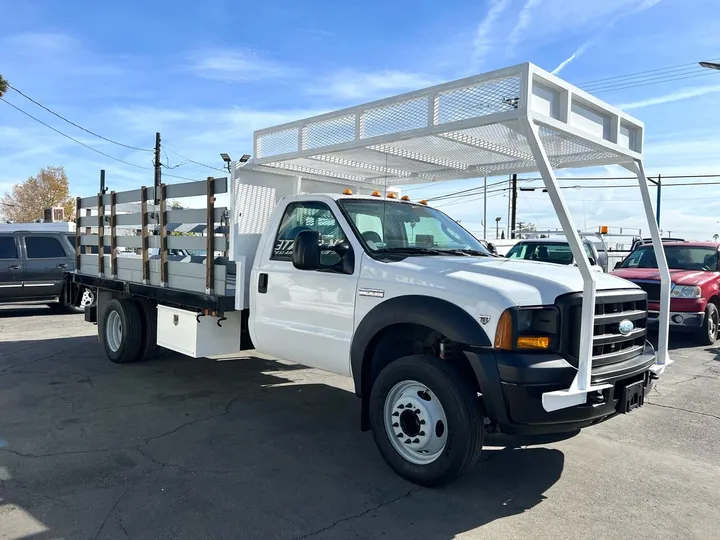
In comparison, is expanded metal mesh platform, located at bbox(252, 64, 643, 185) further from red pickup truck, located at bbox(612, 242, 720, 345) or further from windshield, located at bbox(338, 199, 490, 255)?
red pickup truck, located at bbox(612, 242, 720, 345)

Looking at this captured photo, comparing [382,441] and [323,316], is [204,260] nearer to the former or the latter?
[323,316]

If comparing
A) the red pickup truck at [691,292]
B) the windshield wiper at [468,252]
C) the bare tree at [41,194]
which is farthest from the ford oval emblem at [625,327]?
the bare tree at [41,194]

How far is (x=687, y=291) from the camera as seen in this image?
30.0ft

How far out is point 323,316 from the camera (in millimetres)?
4656

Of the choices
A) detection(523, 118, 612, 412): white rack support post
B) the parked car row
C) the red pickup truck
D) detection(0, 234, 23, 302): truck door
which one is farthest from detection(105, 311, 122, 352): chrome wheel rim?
the red pickup truck

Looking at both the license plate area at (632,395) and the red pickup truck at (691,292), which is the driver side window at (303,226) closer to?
the license plate area at (632,395)

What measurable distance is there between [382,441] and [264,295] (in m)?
1.87

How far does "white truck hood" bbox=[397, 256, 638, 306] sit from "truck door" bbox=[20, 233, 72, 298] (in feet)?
36.7

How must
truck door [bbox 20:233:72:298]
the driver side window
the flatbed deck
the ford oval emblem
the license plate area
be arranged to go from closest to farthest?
the license plate area → the ford oval emblem → the driver side window → the flatbed deck → truck door [bbox 20:233:72:298]

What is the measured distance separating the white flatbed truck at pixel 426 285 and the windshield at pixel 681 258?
6188 mm

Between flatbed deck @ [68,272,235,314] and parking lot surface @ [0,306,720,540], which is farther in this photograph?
flatbed deck @ [68,272,235,314]

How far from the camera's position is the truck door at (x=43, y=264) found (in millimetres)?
12516

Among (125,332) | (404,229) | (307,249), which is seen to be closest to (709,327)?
(404,229)

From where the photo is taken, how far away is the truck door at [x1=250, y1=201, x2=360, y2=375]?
450cm
